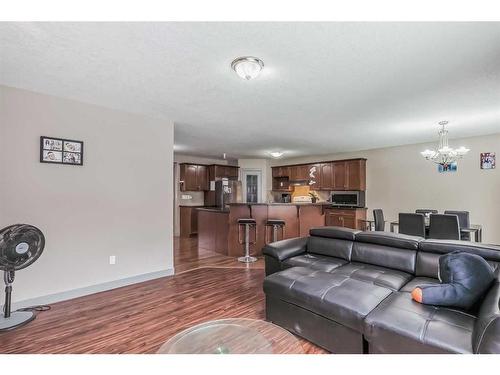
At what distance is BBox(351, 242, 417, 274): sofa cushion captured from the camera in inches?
101

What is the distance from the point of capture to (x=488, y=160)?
4.89m

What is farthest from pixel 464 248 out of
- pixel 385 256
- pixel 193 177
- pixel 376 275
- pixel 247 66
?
pixel 193 177

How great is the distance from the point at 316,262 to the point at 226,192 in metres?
4.77

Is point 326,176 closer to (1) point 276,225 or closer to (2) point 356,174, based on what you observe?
(2) point 356,174

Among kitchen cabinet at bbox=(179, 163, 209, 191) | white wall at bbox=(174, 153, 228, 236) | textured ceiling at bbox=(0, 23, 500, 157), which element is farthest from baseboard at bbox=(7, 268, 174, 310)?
kitchen cabinet at bbox=(179, 163, 209, 191)

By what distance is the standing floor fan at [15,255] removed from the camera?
2338 millimetres

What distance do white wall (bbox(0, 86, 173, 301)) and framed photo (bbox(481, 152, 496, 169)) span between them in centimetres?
602

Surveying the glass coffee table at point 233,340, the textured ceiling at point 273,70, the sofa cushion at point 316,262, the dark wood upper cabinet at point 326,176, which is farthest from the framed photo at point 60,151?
the dark wood upper cabinet at point 326,176

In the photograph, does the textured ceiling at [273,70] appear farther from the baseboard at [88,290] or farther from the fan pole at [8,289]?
the baseboard at [88,290]

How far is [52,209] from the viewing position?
2916mm

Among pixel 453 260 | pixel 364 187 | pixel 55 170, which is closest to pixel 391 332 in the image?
pixel 453 260

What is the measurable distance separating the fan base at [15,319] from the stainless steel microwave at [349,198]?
6.51 metres
